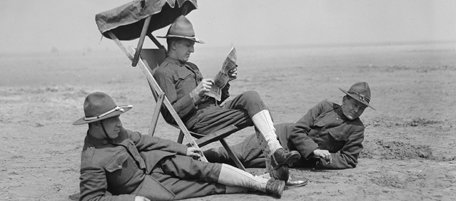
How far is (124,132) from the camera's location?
4.70 m

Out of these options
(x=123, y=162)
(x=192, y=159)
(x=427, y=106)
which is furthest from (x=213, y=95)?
(x=427, y=106)

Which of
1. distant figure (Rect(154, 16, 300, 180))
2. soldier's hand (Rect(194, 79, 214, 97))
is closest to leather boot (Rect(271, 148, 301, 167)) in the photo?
distant figure (Rect(154, 16, 300, 180))

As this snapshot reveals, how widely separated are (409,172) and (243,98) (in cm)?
197

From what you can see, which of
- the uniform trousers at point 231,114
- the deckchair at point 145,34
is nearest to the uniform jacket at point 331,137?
the uniform trousers at point 231,114

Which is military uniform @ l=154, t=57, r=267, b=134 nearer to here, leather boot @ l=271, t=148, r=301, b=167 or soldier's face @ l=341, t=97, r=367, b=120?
leather boot @ l=271, t=148, r=301, b=167

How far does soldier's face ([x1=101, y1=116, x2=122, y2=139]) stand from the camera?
4449mm

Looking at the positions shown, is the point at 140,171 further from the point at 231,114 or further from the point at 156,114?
the point at 231,114

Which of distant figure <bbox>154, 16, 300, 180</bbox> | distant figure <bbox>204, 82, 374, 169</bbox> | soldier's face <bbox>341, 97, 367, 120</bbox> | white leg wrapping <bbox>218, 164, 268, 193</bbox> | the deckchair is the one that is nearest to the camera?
white leg wrapping <bbox>218, 164, 268, 193</bbox>

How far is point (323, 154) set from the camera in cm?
565

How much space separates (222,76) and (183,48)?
705 millimetres

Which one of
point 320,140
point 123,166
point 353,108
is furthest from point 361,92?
point 123,166

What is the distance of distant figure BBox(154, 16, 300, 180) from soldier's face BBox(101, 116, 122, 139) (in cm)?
103

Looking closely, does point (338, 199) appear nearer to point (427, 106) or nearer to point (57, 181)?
point (57, 181)

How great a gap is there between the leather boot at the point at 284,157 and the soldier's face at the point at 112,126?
1415 mm
